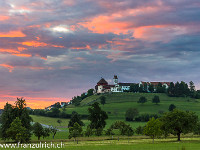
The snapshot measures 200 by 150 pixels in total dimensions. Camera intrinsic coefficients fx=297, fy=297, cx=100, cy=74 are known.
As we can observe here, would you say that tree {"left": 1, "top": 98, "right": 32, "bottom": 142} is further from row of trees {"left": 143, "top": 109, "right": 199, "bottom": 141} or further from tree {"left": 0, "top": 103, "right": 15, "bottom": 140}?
row of trees {"left": 143, "top": 109, "right": 199, "bottom": 141}

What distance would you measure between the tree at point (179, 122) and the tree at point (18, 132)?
45.2 meters

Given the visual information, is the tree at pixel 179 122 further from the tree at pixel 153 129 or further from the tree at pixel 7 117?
the tree at pixel 7 117

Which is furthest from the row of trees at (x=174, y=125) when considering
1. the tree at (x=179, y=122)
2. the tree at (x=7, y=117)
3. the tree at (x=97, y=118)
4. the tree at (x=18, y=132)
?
the tree at (x=97, y=118)

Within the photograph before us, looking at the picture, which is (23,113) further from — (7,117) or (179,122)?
(179,122)

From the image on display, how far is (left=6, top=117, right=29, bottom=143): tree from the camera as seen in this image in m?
93.6

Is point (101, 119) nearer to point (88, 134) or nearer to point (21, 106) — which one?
point (88, 134)

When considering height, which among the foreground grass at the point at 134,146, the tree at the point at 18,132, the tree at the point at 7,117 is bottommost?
the foreground grass at the point at 134,146

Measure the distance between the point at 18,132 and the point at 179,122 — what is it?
168ft

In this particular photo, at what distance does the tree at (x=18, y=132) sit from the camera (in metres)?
93.6

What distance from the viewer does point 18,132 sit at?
94.8 metres

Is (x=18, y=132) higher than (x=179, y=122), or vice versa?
(x=179, y=122)

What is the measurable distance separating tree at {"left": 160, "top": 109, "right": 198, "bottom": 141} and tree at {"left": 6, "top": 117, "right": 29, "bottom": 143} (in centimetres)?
4515

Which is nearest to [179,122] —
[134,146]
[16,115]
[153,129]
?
[153,129]

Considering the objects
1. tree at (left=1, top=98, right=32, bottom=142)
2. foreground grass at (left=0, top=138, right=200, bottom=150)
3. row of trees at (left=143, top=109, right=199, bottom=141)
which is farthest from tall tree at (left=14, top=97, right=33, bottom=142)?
row of trees at (left=143, top=109, right=199, bottom=141)
